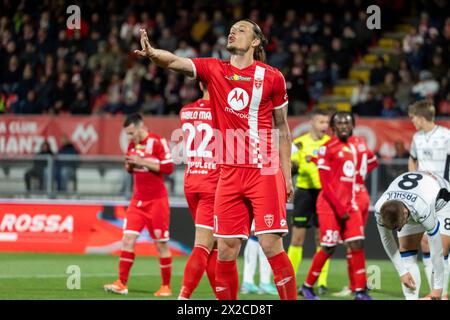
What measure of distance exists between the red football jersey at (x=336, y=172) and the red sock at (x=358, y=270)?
535mm

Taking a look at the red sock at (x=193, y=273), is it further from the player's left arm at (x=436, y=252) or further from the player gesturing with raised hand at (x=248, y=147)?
the player's left arm at (x=436, y=252)

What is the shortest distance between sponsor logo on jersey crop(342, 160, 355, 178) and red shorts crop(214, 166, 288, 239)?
13.3 ft

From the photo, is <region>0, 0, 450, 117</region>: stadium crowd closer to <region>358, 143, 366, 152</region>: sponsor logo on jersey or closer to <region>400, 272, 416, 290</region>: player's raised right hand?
<region>358, 143, 366, 152</region>: sponsor logo on jersey

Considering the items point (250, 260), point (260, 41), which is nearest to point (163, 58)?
point (260, 41)

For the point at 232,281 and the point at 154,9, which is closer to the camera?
the point at 232,281

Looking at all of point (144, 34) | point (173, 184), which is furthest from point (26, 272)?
point (144, 34)

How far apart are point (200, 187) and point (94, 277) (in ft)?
13.5

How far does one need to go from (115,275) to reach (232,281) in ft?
19.2

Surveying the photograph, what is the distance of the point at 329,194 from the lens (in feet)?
40.2

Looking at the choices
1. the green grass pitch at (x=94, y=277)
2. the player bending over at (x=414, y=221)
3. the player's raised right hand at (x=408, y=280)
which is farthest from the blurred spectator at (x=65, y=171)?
the player's raised right hand at (x=408, y=280)

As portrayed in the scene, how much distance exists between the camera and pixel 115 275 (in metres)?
14.1

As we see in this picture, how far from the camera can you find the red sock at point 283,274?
8.20m

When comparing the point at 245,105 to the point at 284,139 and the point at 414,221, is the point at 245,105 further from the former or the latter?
the point at 414,221
